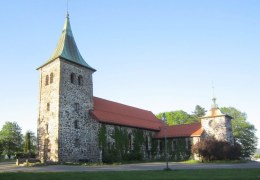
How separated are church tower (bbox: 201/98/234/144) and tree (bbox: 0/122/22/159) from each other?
46.4 meters

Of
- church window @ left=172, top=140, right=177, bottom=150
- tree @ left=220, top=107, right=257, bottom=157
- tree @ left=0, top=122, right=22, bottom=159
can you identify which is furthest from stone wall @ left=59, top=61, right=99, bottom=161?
tree @ left=220, top=107, right=257, bottom=157

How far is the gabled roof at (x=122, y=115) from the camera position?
3662cm

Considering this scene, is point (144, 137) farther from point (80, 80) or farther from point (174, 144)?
point (80, 80)

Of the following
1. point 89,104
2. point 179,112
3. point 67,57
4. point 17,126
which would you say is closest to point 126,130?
point 89,104

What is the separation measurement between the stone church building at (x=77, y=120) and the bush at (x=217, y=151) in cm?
528

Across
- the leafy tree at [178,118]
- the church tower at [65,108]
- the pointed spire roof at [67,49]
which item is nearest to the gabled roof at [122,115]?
the church tower at [65,108]

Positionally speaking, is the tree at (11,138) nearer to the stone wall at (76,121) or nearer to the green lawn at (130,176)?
the stone wall at (76,121)

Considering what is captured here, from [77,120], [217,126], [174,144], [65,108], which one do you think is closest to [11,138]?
[77,120]

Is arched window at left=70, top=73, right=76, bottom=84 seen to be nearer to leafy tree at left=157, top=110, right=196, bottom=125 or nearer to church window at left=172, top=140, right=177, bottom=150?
church window at left=172, top=140, right=177, bottom=150

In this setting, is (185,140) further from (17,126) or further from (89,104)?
(17,126)

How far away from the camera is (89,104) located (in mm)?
36562

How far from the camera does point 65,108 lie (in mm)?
33000

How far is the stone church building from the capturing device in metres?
32.4

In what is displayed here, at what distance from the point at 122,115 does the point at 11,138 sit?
43.1 meters
